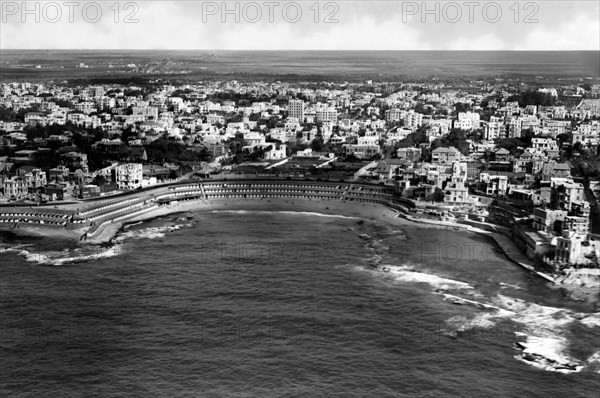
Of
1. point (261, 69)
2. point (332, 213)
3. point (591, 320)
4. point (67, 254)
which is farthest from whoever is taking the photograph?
point (261, 69)

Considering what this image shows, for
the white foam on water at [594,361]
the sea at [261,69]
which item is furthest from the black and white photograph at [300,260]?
the sea at [261,69]

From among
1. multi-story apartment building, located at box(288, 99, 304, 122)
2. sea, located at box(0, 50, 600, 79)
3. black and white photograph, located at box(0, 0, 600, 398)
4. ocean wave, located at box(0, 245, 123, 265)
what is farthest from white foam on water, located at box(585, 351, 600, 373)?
sea, located at box(0, 50, 600, 79)

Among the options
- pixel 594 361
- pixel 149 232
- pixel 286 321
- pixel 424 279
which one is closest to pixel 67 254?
pixel 149 232

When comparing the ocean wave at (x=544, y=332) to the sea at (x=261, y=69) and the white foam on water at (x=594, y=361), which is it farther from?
the sea at (x=261, y=69)

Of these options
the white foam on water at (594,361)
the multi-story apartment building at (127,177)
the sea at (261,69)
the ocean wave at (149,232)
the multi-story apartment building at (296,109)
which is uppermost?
the sea at (261,69)

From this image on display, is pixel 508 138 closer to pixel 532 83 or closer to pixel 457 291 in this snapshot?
pixel 457 291

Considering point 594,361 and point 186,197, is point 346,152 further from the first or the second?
point 594,361

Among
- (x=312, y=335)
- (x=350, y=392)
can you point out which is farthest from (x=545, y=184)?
(x=350, y=392)
